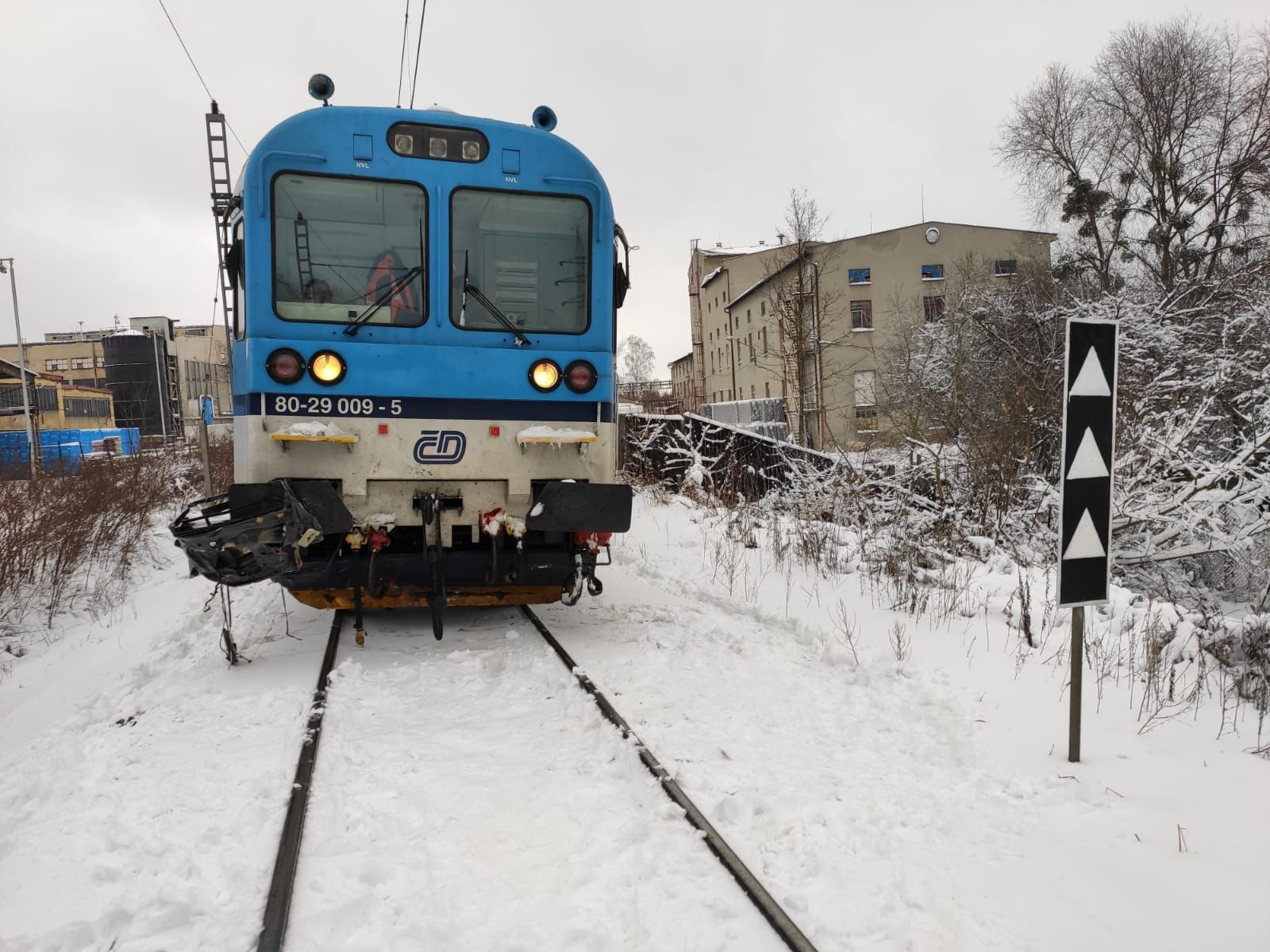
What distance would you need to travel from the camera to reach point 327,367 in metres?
5.05

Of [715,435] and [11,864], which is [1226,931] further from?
[715,435]

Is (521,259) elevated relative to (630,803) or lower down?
elevated

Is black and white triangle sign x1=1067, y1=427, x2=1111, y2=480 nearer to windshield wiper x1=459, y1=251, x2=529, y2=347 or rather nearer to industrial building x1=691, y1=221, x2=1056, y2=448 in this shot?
windshield wiper x1=459, y1=251, x2=529, y2=347

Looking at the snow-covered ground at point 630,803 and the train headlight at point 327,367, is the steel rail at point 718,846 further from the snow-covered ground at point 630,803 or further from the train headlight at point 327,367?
the train headlight at point 327,367

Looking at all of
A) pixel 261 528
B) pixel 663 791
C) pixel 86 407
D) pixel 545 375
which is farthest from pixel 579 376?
pixel 86 407

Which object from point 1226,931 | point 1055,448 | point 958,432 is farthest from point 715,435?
point 1226,931

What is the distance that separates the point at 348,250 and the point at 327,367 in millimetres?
817

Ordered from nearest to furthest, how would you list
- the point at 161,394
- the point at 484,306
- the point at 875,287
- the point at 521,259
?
1. the point at 484,306
2. the point at 521,259
3. the point at 161,394
4. the point at 875,287

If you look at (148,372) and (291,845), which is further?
(148,372)

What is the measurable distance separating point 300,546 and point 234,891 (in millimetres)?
2564

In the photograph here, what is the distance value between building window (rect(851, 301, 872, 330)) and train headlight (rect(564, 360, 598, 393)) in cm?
3600

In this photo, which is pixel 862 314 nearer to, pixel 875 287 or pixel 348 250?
pixel 875 287

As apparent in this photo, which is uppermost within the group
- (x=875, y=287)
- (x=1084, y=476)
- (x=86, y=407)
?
(x=875, y=287)

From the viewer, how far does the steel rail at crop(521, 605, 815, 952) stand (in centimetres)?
234
